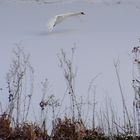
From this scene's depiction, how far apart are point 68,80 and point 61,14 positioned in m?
0.77

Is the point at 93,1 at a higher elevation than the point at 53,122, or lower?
higher

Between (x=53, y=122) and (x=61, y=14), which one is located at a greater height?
(x=61, y=14)

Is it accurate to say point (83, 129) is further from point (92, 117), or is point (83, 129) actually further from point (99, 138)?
point (92, 117)

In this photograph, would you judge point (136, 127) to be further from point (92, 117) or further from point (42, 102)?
point (42, 102)

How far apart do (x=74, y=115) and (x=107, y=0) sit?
1.33 meters

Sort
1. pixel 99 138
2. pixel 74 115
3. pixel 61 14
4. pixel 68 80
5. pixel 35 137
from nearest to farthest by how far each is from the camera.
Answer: pixel 35 137 → pixel 99 138 → pixel 74 115 → pixel 68 80 → pixel 61 14

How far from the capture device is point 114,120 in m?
3.08

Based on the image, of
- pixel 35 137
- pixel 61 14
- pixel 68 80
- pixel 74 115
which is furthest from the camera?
pixel 61 14

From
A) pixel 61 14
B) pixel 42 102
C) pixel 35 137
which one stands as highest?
pixel 61 14

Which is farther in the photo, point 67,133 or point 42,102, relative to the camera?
point 42,102

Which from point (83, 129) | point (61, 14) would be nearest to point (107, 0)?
point (61, 14)

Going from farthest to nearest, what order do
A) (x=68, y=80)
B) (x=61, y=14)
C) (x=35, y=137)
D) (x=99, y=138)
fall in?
(x=61, y=14), (x=68, y=80), (x=99, y=138), (x=35, y=137)

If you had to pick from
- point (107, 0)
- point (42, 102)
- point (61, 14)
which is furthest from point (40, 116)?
point (107, 0)

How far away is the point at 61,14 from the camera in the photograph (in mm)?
3949
